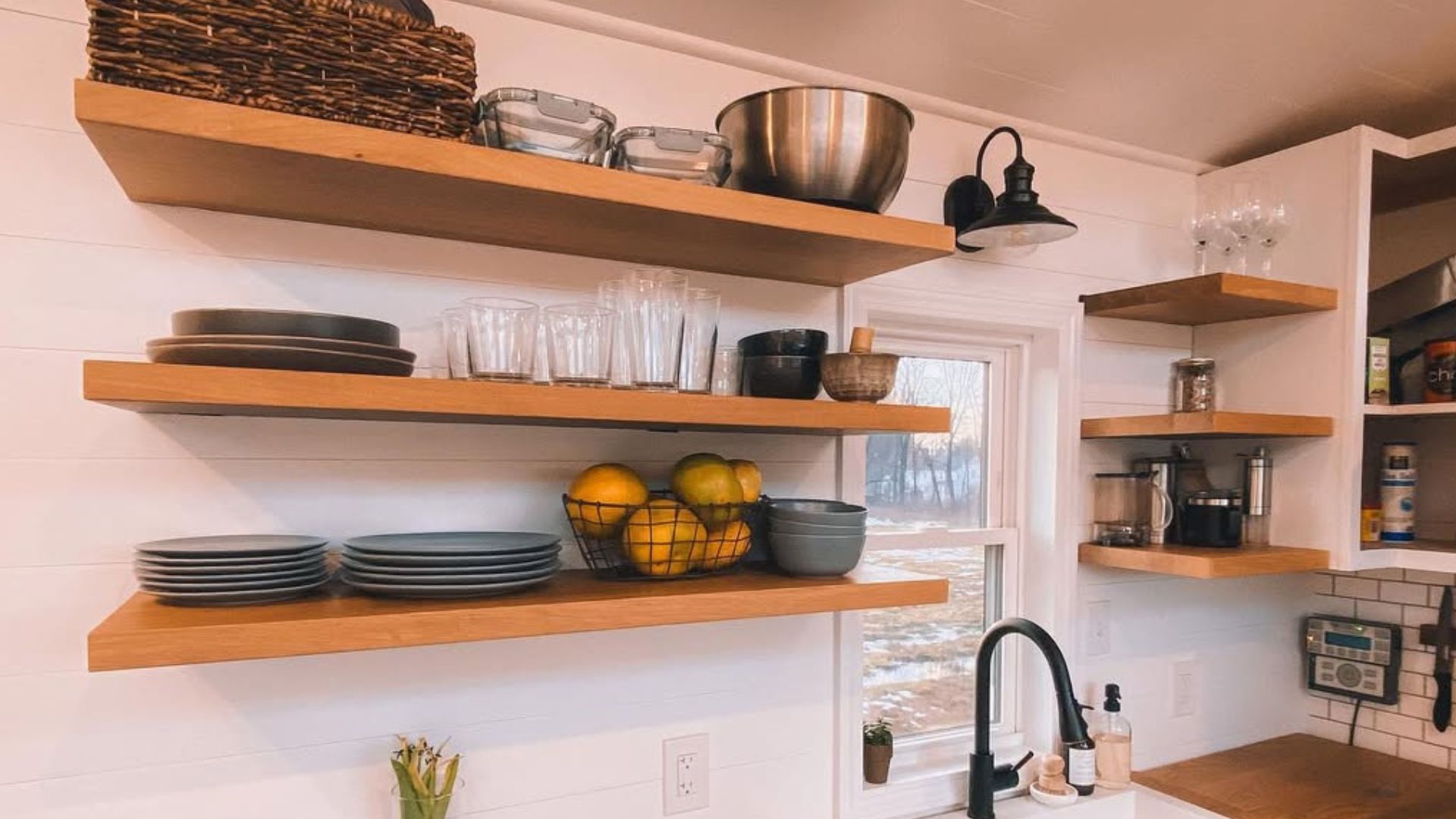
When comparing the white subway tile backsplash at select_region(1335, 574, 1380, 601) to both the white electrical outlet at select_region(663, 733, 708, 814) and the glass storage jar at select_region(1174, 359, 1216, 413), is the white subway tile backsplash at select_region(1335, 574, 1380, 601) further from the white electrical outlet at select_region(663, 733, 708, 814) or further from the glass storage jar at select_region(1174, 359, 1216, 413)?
the white electrical outlet at select_region(663, 733, 708, 814)

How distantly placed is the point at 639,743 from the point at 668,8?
127cm

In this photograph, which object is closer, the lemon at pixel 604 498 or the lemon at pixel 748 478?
the lemon at pixel 604 498

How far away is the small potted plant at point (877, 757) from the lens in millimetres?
1700

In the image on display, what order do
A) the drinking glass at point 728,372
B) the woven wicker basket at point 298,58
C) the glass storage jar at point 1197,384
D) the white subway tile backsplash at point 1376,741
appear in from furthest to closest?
1. the white subway tile backsplash at point 1376,741
2. the glass storage jar at point 1197,384
3. the drinking glass at point 728,372
4. the woven wicker basket at point 298,58

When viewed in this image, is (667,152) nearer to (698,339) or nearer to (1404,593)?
(698,339)

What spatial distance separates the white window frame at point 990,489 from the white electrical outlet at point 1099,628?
0.34 feet

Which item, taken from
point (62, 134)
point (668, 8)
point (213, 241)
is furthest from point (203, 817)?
point (668, 8)

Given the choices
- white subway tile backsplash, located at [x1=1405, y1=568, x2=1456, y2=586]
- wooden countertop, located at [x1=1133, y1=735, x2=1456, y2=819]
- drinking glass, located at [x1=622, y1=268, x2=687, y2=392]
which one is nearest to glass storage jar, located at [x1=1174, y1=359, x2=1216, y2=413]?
white subway tile backsplash, located at [x1=1405, y1=568, x2=1456, y2=586]

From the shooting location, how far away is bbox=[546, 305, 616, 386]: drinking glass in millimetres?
1196

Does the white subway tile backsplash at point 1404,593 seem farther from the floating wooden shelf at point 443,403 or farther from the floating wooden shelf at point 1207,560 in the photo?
the floating wooden shelf at point 443,403

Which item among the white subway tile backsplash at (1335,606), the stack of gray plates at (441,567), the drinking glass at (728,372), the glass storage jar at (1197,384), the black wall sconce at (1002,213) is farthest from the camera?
the white subway tile backsplash at (1335,606)

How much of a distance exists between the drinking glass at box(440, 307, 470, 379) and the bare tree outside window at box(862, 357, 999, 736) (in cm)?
95

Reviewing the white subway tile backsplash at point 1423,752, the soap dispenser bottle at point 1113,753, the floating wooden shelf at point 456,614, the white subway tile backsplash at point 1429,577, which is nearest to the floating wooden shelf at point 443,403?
the floating wooden shelf at point 456,614

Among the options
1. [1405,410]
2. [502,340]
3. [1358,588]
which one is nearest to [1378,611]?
[1358,588]
